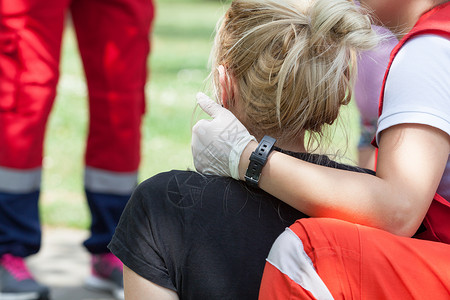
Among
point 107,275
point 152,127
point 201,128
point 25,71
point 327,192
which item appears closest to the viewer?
point 327,192

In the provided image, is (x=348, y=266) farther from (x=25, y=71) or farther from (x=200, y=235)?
(x=25, y=71)

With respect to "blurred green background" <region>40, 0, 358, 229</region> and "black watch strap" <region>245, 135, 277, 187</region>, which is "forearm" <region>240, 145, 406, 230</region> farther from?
"blurred green background" <region>40, 0, 358, 229</region>

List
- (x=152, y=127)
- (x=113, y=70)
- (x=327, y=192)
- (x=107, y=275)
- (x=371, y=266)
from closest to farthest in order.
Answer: (x=371, y=266)
(x=327, y=192)
(x=113, y=70)
(x=107, y=275)
(x=152, y=127)

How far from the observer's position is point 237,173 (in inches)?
64.0

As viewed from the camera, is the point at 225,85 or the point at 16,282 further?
the point at 16,282

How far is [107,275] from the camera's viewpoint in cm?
333

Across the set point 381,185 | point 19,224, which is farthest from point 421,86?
point 19,224

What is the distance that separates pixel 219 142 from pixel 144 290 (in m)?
0.36

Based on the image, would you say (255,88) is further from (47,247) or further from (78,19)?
(47,247)

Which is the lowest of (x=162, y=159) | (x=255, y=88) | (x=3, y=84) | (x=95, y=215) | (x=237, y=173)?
(x=162, y=159)

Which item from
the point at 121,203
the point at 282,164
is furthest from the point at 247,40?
the point at 121,203

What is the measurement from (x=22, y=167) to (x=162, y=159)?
278 centimetres

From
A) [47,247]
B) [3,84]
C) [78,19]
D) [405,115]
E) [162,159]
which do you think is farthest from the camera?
[162,159]

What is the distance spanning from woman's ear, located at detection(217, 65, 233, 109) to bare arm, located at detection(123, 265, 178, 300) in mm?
456
